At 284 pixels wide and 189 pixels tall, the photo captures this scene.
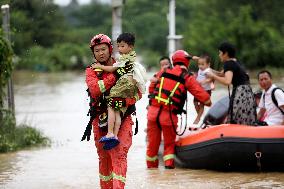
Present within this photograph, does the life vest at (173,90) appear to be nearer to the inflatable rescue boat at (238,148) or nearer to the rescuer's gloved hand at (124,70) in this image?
the inflatable rescue boat at (238,148)

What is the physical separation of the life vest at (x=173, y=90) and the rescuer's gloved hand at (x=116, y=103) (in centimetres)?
286

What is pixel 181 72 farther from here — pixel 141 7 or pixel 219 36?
pixel 141 7

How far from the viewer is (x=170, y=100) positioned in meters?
9.83

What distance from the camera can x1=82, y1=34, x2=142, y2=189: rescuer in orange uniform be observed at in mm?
6926

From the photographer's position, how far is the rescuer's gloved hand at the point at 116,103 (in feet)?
22.9

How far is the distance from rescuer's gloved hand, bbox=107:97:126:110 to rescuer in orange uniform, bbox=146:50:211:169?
9.39 ft

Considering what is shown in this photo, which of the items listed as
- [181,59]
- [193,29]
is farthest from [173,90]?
[193,29]

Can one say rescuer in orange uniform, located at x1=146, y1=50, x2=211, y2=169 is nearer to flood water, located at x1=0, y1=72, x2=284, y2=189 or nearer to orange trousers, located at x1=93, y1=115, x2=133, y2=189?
flood water, located at x1=0, y1=72, x2=284, y2=189

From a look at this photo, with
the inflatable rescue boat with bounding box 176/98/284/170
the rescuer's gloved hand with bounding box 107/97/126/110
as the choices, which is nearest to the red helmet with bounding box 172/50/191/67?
the inflatable rescue boat with bounding box 176/98/284/170

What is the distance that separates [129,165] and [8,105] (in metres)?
3.46

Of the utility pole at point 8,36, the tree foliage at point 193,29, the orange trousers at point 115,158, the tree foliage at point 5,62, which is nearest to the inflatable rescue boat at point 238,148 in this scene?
the orange trousers at point 115,158

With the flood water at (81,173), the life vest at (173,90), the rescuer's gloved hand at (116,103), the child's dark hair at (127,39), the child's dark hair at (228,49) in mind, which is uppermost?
the child's dark hair at (228,49)

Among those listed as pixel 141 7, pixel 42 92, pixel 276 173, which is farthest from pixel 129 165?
pixel 141 7

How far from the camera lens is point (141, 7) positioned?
7919 centimetres
